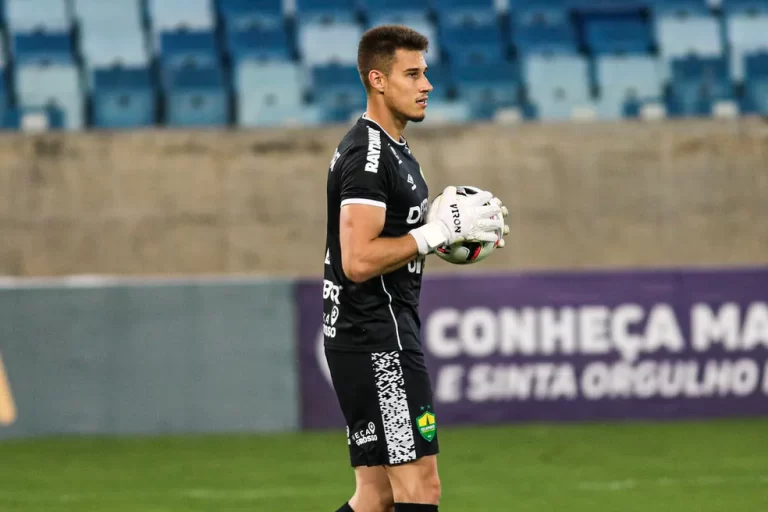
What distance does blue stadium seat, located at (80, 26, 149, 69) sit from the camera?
12625mm

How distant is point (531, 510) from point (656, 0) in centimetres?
873

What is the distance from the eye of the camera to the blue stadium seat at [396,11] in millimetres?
13219

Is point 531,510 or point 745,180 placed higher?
point 745,180

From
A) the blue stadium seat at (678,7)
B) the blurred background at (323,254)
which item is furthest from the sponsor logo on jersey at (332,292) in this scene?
the blue stadium seat at (678,7)

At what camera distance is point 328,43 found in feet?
42.5

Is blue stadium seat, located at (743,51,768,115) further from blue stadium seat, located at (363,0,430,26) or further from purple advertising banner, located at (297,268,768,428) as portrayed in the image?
blue stadium seat, located at (363,0,430,26)

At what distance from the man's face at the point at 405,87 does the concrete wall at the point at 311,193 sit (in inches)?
275

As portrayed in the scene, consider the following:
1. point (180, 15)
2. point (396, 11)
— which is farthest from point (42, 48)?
point (396, 11)

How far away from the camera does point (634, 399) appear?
383 inches

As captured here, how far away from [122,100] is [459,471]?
6081mm

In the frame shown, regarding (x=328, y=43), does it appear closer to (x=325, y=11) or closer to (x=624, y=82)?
(x=325, y=11)

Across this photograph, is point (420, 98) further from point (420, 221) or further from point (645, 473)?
point (645, 473)

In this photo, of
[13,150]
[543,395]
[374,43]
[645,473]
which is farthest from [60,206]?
[374,43]

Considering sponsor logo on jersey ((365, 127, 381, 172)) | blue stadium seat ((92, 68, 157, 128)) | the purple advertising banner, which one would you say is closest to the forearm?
sponsor logo on jersey ((365, 127, 381, 172))
